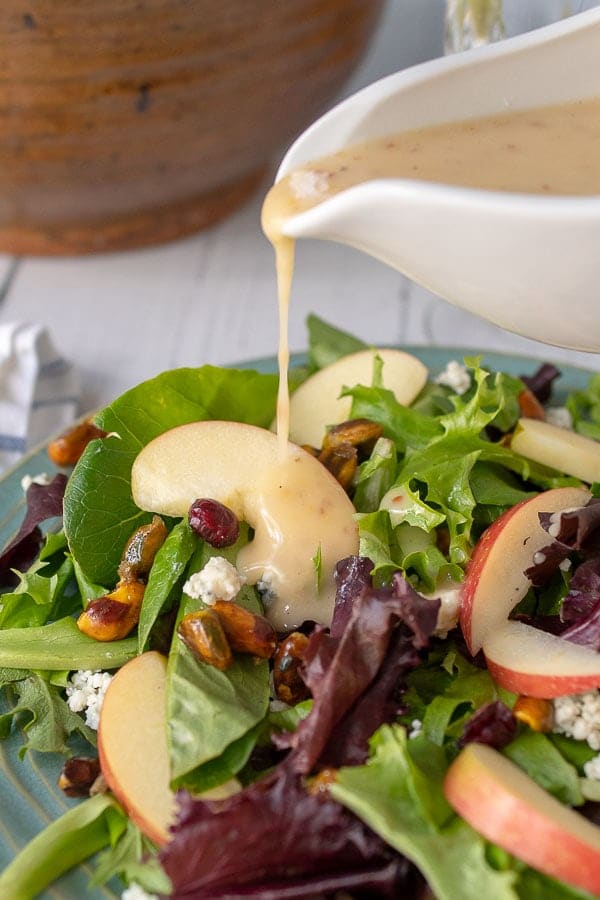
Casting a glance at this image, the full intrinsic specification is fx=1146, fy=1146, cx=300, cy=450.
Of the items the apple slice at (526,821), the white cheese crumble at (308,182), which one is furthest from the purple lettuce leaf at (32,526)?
the apple slice at (526,821)

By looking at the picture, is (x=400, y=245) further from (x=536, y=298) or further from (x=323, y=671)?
(x=323, y=671)

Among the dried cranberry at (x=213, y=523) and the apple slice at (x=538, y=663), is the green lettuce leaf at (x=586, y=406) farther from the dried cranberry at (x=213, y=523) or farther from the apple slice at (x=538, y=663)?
the dried cranberry at (x=213, y=523)

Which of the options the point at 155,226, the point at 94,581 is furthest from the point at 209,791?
the point at 155,226

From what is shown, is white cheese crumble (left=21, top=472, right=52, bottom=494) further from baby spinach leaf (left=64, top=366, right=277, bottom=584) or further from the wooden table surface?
the wooden table surface

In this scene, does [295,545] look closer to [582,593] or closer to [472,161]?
[582,593]

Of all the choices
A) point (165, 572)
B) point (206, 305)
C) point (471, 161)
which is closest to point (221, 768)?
point (165, 572)
